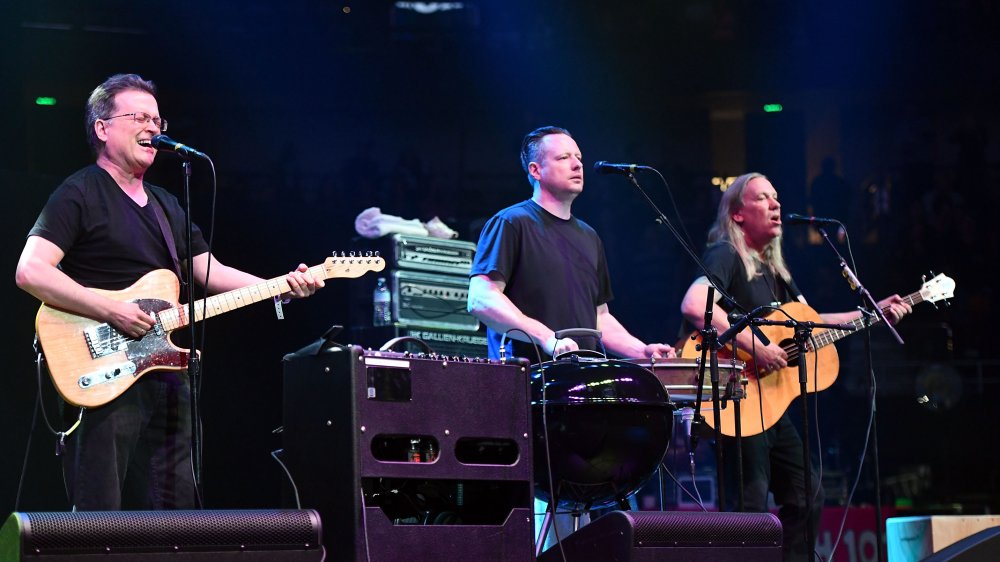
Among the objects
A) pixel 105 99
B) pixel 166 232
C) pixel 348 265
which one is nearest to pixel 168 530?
pixel 166 232

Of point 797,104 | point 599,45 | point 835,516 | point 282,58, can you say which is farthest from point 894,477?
point 282,58

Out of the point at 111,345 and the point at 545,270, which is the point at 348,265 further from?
the point at 111,345

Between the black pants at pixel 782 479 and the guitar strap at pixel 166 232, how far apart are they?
2.58 metres

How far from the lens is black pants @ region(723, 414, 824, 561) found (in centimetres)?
518

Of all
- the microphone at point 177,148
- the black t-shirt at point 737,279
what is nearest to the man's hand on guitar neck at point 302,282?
the microphone at point 177,148

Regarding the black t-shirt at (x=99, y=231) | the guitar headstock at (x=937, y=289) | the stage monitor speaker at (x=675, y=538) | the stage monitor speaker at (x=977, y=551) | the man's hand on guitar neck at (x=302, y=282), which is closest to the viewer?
the stage monitor speaker at (x=977, y=551)

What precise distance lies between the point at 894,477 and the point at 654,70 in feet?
12.9

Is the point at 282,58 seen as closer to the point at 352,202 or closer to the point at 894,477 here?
the point at 352,202

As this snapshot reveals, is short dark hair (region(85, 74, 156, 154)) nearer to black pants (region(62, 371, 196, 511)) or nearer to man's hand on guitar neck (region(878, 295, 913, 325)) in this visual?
black pants (region(62, 371, 196, 511))

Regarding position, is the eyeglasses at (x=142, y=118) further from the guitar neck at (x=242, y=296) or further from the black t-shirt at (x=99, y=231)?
the guitar neck at (x=242, y=296)

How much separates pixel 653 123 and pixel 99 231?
664 centimetres

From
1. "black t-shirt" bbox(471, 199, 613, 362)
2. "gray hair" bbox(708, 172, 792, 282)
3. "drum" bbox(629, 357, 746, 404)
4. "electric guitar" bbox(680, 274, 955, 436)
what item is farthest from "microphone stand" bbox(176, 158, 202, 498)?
"gray hair" bbox(708, 172, 792, 282)

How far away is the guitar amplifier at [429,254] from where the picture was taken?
6688mm

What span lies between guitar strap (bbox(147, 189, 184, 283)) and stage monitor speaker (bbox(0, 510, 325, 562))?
5.54 ft
